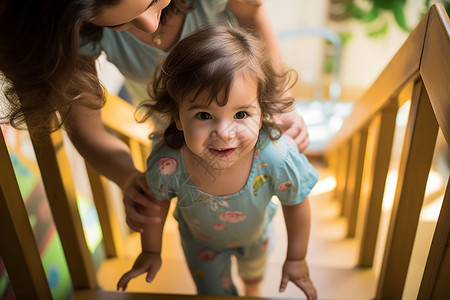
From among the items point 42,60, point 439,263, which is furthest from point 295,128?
point 42,60

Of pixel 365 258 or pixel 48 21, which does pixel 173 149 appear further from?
pixel 365 258

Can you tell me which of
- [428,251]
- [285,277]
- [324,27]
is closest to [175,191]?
[285,277]

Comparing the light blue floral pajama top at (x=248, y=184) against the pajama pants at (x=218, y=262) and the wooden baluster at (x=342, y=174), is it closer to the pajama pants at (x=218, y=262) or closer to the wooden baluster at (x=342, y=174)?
the pajama pants at (x=218, y=262)

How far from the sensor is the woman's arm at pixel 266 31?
0.97 meters

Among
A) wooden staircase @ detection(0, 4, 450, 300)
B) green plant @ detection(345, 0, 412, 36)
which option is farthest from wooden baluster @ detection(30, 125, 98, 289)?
green plant @ detection(345, 0, 412, 36)

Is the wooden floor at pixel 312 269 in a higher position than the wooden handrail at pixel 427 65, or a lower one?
lower

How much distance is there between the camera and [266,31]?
39.8 inches

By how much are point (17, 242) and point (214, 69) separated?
22.3 inches

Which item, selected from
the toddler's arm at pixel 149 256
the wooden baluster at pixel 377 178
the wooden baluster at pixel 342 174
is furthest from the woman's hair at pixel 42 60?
the wooden baluster at pixel 342 174

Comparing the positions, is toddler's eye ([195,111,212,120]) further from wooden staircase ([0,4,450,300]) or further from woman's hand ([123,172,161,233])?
wooden staircase ([0,4,450,300])

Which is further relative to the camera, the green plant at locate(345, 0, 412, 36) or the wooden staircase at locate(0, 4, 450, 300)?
the green plant at locate(345, 0, 412, 36)

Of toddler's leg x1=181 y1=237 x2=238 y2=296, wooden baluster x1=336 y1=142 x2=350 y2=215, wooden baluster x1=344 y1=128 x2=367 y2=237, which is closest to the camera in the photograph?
toddler's leg x1=181 y1=237 x2=238 y2=296

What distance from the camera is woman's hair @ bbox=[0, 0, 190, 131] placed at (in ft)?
2.02

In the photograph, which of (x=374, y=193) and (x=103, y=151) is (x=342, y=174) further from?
(x=103, y=151)
